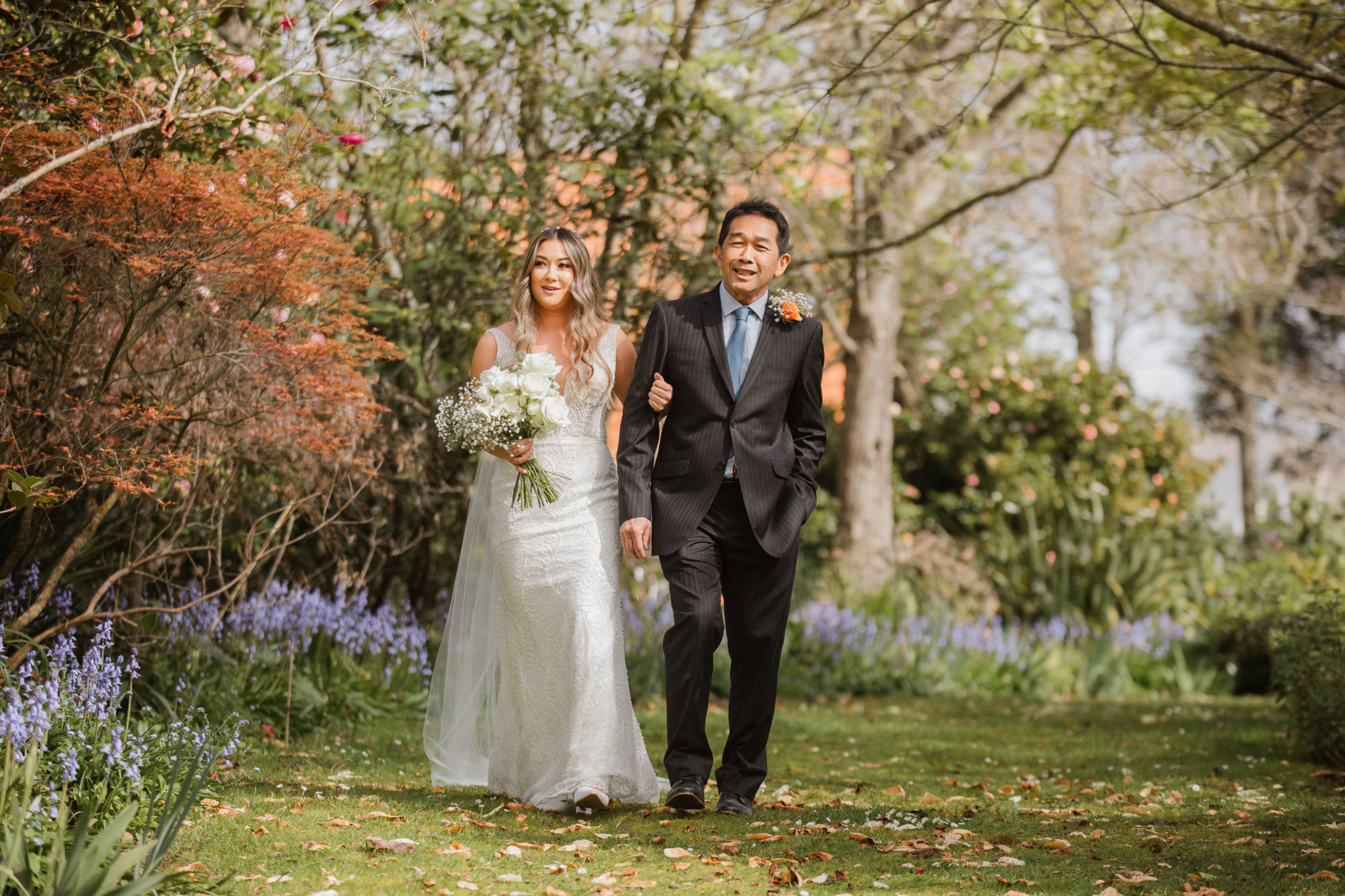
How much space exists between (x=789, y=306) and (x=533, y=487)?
1152 millimetres

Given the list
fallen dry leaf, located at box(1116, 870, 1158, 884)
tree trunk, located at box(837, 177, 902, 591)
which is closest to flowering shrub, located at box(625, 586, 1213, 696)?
tree trunk, located at box(837, 177, 902, 591)

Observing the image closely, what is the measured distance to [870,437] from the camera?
10.8 meters

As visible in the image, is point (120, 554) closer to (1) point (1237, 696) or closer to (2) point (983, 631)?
(2) point (983, 631)

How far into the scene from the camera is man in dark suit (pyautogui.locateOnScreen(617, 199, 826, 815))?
4.23 metres

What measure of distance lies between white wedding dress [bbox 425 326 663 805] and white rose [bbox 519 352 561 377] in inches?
8.8

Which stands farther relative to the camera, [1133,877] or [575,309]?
[575,309]

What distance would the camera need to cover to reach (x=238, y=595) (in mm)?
5609

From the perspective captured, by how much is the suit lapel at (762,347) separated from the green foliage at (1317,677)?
3.35m

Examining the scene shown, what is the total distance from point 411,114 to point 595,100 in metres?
1.01

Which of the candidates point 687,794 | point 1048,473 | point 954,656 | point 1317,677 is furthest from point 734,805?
point 1048,473

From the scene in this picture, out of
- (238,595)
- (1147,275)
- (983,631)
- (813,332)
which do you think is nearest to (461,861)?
(813,332)

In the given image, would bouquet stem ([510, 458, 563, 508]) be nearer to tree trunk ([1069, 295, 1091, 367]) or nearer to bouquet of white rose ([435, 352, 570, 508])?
bouquet of white rose ([435, 352, 570, 508])

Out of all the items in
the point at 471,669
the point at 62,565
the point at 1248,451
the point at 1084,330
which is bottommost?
the point at 471,669

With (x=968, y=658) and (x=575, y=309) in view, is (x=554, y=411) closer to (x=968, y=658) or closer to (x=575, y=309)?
(x=575, y=309)
